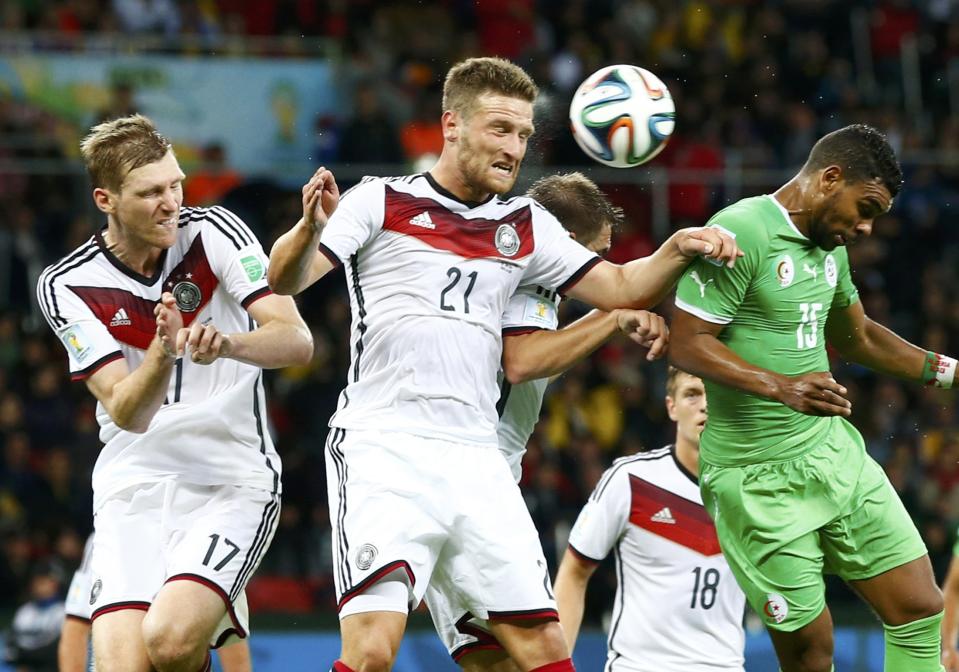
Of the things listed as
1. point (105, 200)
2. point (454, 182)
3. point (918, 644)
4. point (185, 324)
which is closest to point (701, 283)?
point (454, 182)

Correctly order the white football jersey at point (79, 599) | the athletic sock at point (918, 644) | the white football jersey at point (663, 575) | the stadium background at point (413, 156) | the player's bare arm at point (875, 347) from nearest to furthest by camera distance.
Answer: the athletic sock at point (918, 644) → the player's bare arm at point (875, 347) → the white football jersey at point (663, 575) → the white football jersey at point (79, 599) → the stadium background at point (413, 156)

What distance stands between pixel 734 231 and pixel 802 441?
0.85 metres

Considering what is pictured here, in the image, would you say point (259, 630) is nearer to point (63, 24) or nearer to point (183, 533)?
point (183, 533)

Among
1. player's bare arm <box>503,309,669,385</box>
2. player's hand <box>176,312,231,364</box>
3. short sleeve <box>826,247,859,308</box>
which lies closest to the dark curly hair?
short sleeve <box>826,247,859,308</box>

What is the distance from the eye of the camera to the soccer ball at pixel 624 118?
593cm

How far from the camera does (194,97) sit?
13703 millimetres

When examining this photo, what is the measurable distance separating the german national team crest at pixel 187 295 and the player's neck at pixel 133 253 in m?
0.13

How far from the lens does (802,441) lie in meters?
5.61

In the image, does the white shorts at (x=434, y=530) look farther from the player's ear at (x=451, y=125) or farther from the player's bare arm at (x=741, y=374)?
the player's ear at (x=451, y=125)

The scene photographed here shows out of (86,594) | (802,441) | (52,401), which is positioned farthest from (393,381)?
(52,401)

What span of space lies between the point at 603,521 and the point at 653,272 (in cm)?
171

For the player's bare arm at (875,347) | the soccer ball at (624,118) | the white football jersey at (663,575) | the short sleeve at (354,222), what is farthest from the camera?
the white football jersey at (663,575)

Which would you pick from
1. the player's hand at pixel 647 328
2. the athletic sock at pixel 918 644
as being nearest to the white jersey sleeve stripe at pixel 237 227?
the player's hand at pixel 647 328

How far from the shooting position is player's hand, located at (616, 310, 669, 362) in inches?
205
